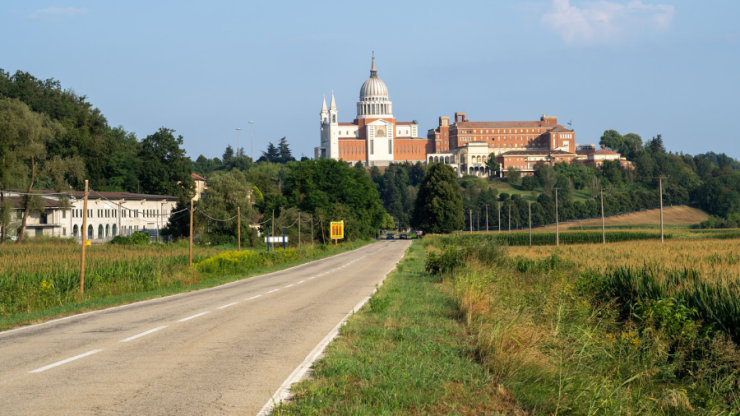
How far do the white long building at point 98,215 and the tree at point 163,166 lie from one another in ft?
24.6

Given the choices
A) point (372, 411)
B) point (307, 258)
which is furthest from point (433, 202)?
point (372, 411)

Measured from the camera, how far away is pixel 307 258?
5150 cm

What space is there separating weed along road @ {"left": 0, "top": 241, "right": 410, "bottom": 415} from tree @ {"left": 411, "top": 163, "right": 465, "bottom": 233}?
3155 inches

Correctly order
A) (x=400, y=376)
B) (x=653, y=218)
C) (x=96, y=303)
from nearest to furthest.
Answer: (x=400, y=376) → (x=96, y=303) → (x=653, y=218)

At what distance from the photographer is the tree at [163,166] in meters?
103

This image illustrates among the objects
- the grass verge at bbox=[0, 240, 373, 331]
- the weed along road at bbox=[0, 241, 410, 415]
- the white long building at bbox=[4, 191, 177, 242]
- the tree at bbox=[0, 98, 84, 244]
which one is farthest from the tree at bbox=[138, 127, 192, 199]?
the weed along road at bbox=[0, 241, 410, 415]

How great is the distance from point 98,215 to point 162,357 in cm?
7438

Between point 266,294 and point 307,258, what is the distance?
29896mm

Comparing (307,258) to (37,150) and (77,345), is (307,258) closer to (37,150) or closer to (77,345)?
(37,150)

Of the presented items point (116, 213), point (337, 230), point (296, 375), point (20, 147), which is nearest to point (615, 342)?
point (296, 375)

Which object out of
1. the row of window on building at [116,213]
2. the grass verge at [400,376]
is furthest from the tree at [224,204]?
the grass verge at [400,376]

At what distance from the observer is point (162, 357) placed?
1005cm

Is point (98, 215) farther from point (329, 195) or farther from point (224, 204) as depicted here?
point (329, 195)

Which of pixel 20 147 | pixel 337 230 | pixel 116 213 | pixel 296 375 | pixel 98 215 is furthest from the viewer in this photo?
pixel 116 213
